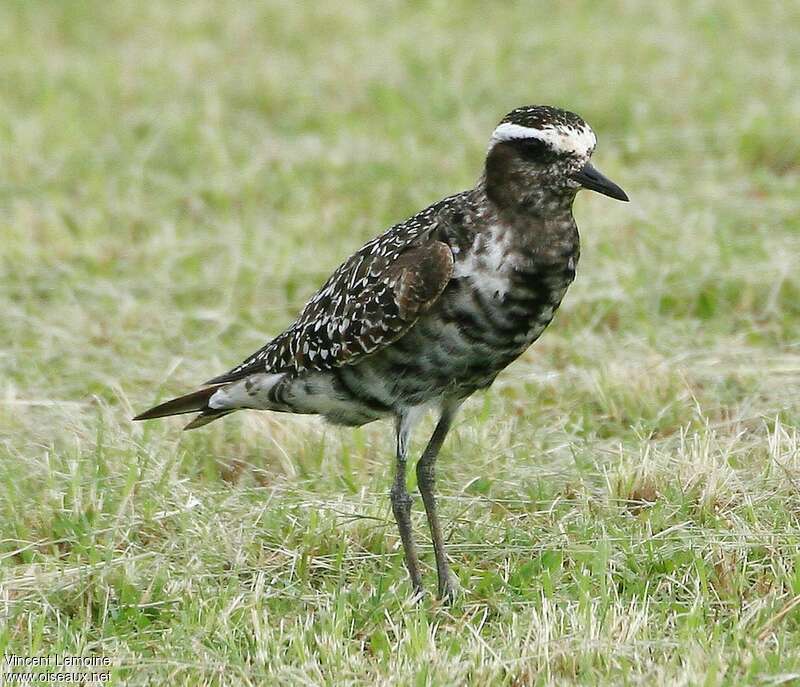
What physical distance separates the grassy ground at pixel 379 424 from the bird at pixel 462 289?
45 centimetres

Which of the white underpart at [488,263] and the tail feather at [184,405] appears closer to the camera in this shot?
the white underpart at [488,263]

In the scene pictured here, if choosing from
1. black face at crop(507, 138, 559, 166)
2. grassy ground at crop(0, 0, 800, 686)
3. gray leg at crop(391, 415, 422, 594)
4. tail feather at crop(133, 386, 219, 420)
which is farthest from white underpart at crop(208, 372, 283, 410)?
black face at crop(507, 138, 559, 166)

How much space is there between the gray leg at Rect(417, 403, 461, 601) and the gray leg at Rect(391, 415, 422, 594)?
7cm

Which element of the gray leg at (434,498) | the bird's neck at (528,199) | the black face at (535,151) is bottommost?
the gray leg at (434,498)

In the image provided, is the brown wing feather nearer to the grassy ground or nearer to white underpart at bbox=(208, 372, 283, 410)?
white underpart at bbox=(208, 372, 283, 410)

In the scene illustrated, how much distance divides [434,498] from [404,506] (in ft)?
0.79

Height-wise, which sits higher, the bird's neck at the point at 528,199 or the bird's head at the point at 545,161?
the bird's head at the point at 545,161

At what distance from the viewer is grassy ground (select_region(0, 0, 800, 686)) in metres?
4.39

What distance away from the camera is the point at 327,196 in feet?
29.2

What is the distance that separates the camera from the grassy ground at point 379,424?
4395 millimetres

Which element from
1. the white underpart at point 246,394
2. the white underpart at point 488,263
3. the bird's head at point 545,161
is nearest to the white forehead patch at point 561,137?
the bird's head at point 545,161

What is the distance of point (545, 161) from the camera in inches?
183

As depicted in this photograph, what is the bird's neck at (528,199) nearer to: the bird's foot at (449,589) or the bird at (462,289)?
the bird at (462,289)

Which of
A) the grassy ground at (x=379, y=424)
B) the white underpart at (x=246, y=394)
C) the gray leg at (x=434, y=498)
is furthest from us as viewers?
the white underpart at (x=246, y=394)
